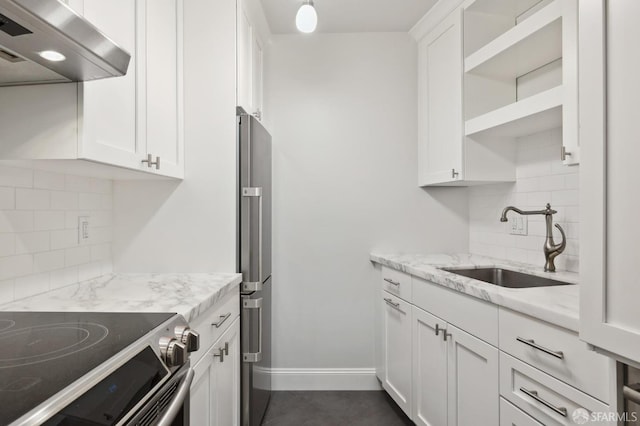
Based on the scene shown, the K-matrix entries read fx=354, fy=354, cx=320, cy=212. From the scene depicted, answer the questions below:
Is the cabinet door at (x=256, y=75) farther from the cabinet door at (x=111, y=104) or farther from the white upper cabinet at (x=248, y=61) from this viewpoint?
the cabinet door at (x=111, y=104)

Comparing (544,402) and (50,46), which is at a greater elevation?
(50,46)

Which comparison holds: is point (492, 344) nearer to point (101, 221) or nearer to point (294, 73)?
point (101, 221)

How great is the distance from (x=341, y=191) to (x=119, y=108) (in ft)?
5.20

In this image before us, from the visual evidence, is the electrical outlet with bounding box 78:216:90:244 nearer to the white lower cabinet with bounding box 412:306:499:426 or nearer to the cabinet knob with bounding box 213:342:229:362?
the cabinet knob with bounding box 213:342:229:362

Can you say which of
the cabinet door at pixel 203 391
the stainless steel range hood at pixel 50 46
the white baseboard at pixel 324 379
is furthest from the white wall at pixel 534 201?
the stainless steel range hood at pixel 50 46

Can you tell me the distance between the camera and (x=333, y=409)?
2260 millimetres

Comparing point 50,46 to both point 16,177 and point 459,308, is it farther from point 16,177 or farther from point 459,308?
point 459,308

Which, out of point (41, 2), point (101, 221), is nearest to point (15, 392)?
point (41, 2)

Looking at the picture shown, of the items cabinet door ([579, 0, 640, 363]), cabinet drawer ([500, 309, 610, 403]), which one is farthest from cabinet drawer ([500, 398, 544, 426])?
cabinet door ([579, 0, 640, 363])

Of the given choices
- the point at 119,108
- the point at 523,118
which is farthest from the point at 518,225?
the point at 119,108

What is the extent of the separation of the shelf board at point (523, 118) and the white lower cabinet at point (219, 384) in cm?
166

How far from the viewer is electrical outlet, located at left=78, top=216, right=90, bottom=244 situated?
5.16 feet

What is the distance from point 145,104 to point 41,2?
72cm

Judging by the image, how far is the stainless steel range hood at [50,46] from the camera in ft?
2.50
